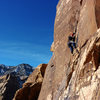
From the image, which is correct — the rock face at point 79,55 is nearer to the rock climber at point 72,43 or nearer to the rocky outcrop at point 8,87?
the rock climber at point 72,43

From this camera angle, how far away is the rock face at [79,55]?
25.7ft

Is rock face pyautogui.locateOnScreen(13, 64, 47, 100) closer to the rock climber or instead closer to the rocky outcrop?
the rocky outcrop

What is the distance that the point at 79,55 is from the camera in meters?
10.0

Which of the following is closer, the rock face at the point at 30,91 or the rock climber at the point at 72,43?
the rock climber at the point at 72,43

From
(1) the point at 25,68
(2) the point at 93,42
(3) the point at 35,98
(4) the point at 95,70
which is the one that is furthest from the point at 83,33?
(1) the point at 25,68

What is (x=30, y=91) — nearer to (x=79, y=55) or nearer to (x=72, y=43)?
(x=72, y=43)

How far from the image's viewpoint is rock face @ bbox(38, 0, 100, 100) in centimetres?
784

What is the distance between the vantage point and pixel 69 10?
Answer: 1458cm

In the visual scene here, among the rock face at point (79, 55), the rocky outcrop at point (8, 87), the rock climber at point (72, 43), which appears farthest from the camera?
the rocky outcrop at point (8, 87)

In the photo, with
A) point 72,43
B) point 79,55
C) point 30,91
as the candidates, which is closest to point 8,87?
point 30,91

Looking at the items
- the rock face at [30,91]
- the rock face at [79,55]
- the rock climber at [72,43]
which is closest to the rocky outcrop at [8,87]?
the rock face at [30,91]

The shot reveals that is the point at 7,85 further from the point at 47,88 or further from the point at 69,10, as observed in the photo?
the point at 69,10

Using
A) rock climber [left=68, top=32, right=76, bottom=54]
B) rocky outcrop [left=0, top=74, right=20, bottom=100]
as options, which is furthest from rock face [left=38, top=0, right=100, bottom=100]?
rocky outcrop [left=0, top=74, right=20, bottom=100]

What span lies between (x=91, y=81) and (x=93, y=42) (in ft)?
7.41
